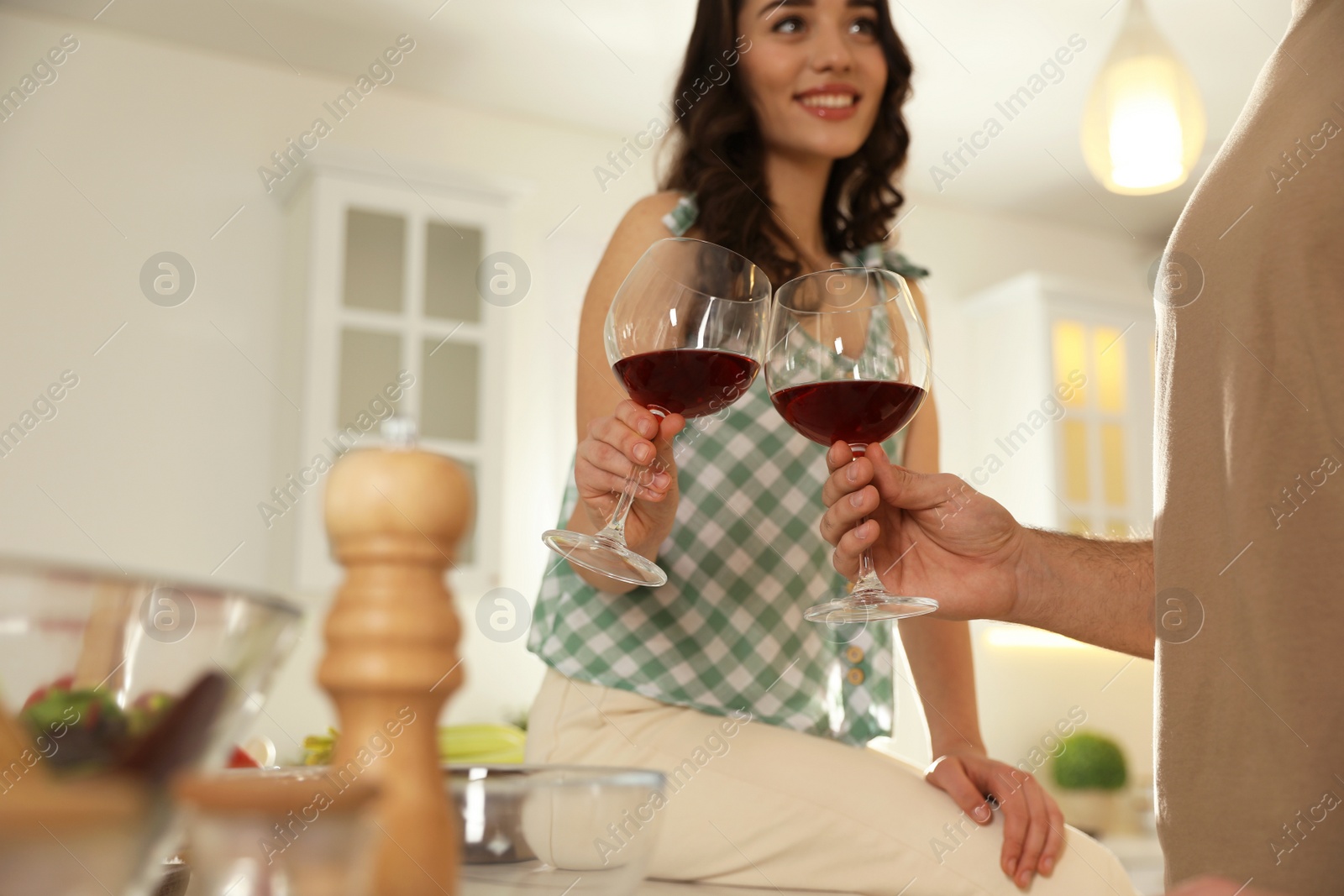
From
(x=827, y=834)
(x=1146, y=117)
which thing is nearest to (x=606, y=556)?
(x=827, y=834)

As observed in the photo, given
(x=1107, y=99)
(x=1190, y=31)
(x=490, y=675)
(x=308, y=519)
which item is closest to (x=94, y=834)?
(x=1107, y=99)

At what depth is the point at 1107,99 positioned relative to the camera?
7.27ft

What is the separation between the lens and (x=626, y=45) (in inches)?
145

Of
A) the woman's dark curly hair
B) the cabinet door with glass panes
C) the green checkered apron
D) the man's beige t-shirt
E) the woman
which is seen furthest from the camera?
the cabinet door with glass panes

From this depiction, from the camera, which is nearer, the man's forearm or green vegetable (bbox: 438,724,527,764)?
the man's forearm

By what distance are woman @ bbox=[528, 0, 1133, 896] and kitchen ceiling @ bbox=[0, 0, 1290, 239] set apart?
1.95 meters

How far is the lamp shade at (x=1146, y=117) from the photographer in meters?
2.16

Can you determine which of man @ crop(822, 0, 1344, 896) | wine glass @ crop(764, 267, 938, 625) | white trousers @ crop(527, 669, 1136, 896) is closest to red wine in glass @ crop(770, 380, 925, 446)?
wine glass @ crop(764, 267, 938, 625)

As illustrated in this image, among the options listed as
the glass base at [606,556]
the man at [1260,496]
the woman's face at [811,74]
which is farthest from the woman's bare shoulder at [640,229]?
the man at [1260,496]

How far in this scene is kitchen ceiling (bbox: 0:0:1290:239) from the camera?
3.48m

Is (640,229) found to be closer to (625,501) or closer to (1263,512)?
(625,501)

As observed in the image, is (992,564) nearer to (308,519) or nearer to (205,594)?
(205,594)

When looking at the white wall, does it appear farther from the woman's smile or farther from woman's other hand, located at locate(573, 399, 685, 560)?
woman's other hand, located at locate(573, 399, 685, 560)

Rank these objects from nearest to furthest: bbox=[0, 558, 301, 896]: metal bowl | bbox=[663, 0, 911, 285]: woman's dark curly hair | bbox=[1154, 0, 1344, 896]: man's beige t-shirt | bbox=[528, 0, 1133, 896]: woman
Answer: bbox=[0, 558, 301, 896]: metal bowl, bbox=[1154, 0, 1344, 896]: man's beige t-shirt, bbox=[528, 0, 1133, 896]: woman, bbox=[663, 0, 911, 285]: woman's dark curly hair
